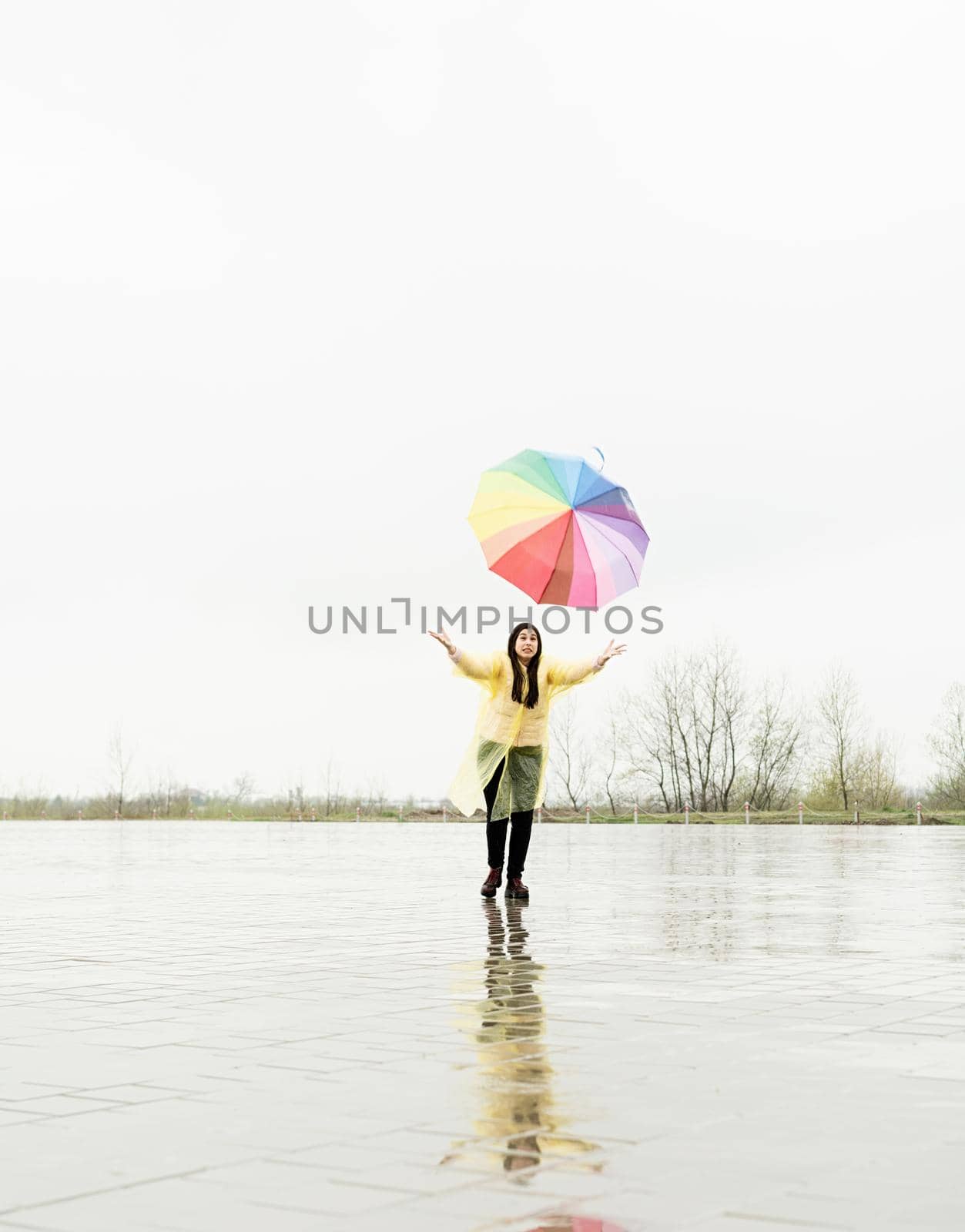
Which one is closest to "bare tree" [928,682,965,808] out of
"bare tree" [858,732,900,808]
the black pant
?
"bare tree" [858,732,900,808]

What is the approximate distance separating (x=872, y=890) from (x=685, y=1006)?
8390mm

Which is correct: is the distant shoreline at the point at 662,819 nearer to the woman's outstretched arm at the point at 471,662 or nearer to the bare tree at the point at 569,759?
the bare tree at the point at 569,759

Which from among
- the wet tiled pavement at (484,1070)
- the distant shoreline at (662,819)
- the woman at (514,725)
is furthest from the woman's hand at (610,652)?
the distant shoreline at (662,819)

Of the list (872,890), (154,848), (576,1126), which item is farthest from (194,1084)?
(154,848)

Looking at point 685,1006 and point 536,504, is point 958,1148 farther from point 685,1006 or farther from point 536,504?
point 536,504

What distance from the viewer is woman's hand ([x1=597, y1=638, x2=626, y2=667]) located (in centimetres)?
1232

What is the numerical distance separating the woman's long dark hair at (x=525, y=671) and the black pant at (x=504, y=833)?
56 cm

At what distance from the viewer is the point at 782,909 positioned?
11898 millimetres

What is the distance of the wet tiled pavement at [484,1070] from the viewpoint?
334 cm

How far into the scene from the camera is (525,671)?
12492 mm

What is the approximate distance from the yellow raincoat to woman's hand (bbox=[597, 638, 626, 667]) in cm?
9

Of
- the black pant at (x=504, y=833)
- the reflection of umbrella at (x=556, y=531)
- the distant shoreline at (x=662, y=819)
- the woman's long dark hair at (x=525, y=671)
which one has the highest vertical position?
the reflection of umbrella at (x=556, y=531)

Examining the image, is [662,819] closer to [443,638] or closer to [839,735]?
[839,735]

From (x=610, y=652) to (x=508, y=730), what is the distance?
1.03 m
